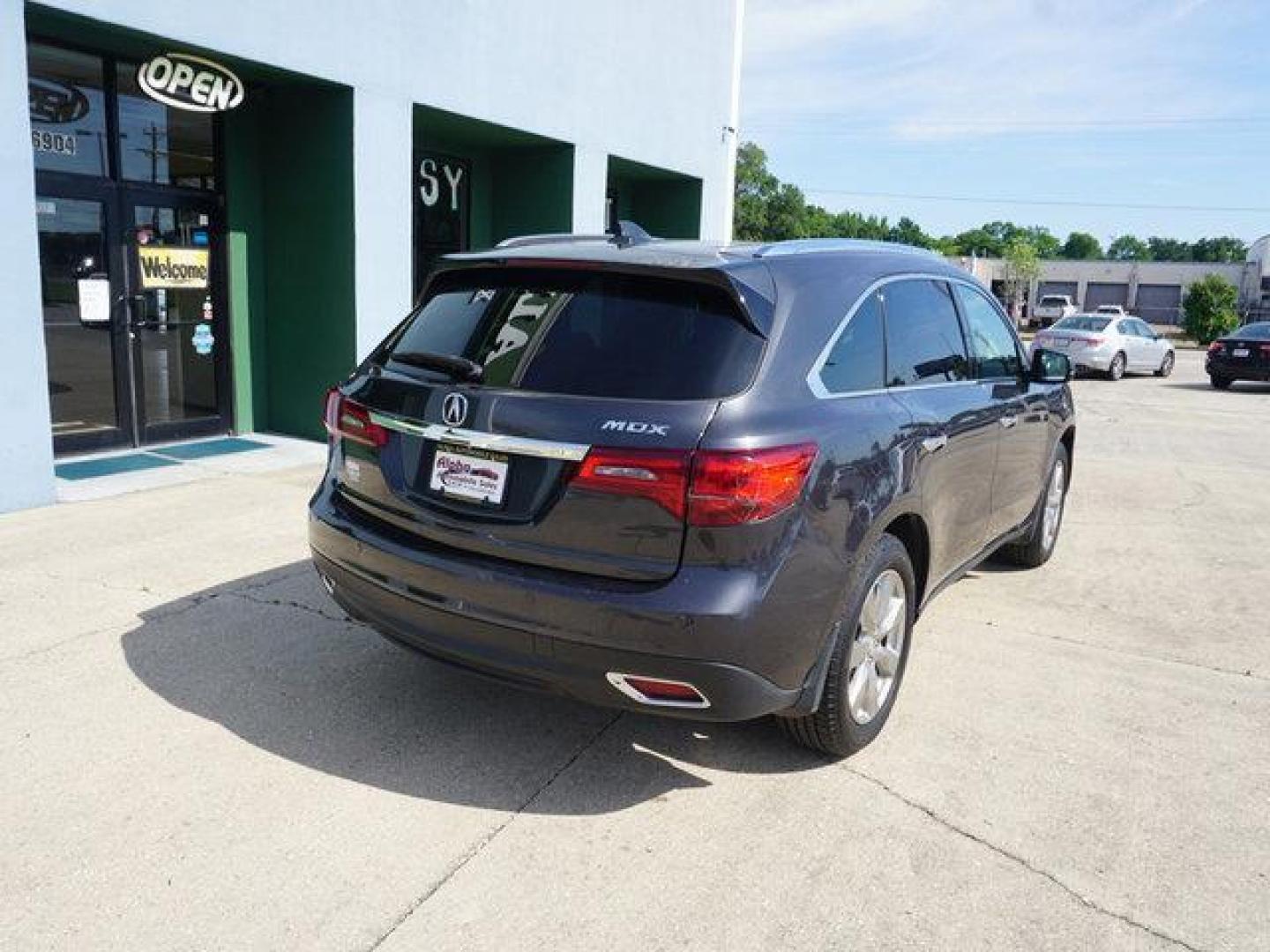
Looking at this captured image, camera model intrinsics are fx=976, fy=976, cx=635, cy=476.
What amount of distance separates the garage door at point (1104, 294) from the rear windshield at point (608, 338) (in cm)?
8764

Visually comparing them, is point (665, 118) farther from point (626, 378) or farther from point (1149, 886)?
point (1149, 886)

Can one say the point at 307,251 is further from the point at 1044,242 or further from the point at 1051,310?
the point at 1044,242

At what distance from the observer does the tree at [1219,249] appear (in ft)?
454

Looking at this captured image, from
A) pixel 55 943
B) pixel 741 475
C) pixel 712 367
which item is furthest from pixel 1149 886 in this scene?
pixel 55 943

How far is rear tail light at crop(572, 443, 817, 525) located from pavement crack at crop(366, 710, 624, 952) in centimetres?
109

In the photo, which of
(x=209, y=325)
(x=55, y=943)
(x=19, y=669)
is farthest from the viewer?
(x=209, y=325)

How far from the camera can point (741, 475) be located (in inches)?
108

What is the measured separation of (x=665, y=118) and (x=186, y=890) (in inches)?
469

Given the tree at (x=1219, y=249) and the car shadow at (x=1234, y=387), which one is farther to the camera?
the tree at (x=1219, y=249)

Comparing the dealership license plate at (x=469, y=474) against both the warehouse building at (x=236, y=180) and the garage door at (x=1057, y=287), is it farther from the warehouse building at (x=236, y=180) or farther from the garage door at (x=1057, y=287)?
the garage door at (x=1057, y=287)

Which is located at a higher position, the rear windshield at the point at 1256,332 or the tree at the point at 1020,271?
the tree at the point at 1020,271

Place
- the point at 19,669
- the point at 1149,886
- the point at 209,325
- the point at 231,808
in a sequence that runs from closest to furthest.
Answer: the point at 1149,886 → the point at 231,808 → the point at 19,669 → the point at 209,325

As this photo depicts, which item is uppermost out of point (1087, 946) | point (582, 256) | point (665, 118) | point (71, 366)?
point (665, 118)

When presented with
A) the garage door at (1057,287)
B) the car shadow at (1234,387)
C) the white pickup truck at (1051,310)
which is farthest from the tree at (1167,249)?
the car shadow at (1234,387)
